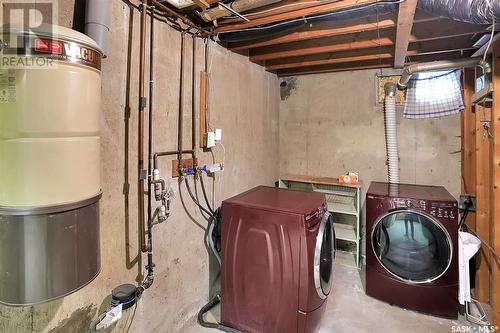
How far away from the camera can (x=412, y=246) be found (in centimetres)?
238

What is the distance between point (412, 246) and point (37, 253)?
2.63m

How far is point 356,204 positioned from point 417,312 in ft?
4.00

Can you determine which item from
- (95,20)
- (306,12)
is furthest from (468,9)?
(95,20)

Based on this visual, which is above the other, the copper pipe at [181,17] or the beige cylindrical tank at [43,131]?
the copper pipe at [181,17]

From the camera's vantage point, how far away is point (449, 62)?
2516 millimetres

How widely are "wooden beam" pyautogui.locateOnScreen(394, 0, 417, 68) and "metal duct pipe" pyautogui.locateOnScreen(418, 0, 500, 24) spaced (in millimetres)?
87

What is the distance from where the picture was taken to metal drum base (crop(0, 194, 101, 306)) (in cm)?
95

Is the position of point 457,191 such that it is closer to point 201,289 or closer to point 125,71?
point 201,289

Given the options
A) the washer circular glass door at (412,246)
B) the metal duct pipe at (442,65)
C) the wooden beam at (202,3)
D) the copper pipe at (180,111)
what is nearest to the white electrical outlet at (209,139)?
the copper pipe at (180,111)

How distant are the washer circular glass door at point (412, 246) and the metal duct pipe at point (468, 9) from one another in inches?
57.3

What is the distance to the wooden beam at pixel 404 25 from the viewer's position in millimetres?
1648

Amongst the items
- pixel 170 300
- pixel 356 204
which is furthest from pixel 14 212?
pixel 356 204

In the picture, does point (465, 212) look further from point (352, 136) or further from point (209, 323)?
point (209, 323)

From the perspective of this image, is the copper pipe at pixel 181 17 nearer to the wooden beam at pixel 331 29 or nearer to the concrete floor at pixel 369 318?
the wooden beam at pixel 331 29
